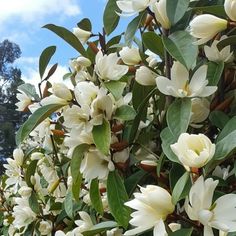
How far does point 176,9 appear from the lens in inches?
37.4

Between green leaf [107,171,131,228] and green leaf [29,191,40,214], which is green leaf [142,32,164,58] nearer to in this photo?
green leaf [107,171,131,228]

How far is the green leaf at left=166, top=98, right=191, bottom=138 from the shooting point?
0.86 m

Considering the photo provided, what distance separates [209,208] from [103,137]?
0.92 feet

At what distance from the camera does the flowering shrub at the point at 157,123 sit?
0.76 m

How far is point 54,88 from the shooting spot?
1038mm

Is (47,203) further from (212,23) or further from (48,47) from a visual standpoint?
(212,23)

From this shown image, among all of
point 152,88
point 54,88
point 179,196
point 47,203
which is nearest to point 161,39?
point 152,88

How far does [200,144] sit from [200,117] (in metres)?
0.23

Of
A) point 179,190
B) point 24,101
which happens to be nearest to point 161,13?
point 179,190

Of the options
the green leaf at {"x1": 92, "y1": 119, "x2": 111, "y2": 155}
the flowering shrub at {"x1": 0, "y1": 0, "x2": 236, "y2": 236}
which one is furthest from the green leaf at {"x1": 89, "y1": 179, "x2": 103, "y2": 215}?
the green leaf at {"x1": 92, "y1": 119, "x2": 111, "y2": 155}

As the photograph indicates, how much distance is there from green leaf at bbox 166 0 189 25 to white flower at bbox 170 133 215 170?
0.93 feet

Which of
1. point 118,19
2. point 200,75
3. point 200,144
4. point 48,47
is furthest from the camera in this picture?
point 48,47

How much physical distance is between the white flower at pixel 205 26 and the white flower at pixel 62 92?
Answer: 11.1 inches

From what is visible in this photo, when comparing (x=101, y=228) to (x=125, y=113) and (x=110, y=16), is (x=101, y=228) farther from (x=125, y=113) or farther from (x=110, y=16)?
(x=110, y=16)
